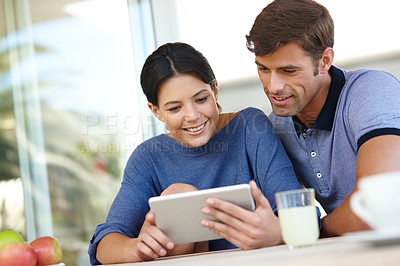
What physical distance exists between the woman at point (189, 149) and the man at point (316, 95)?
5.0 inches

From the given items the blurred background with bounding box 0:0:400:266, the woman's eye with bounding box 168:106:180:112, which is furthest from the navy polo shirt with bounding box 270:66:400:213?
the blurred background with bounding box 0:0:400:266

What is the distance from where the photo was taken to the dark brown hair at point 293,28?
5.41 ft

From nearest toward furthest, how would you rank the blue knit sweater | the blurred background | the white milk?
the white milk, the blue knit sweater, the blurred background

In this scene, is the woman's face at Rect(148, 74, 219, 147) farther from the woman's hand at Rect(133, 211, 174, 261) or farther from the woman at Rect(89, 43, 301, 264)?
the woman's hand at Rect(133, 211, 174, 261)

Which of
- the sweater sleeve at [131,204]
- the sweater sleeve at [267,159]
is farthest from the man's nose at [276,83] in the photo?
the sweater sleeve at [131,204]

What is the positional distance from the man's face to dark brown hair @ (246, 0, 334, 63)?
25mm

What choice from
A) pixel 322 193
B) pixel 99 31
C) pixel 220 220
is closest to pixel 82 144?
pixel 99 31

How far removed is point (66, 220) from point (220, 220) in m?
2.23

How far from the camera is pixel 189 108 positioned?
68.3 inches

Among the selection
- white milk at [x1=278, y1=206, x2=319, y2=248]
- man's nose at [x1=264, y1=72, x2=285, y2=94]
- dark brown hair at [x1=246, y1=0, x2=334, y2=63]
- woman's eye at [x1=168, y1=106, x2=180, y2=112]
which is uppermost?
dark brown hair at [x1=246, y1=0, x2=334, y2=63]

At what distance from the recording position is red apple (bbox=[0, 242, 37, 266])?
127 cm

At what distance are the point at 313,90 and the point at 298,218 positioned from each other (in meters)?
0.85

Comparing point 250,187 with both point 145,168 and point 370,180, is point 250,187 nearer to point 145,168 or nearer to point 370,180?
point 370,180

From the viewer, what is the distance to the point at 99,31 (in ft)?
10.3
